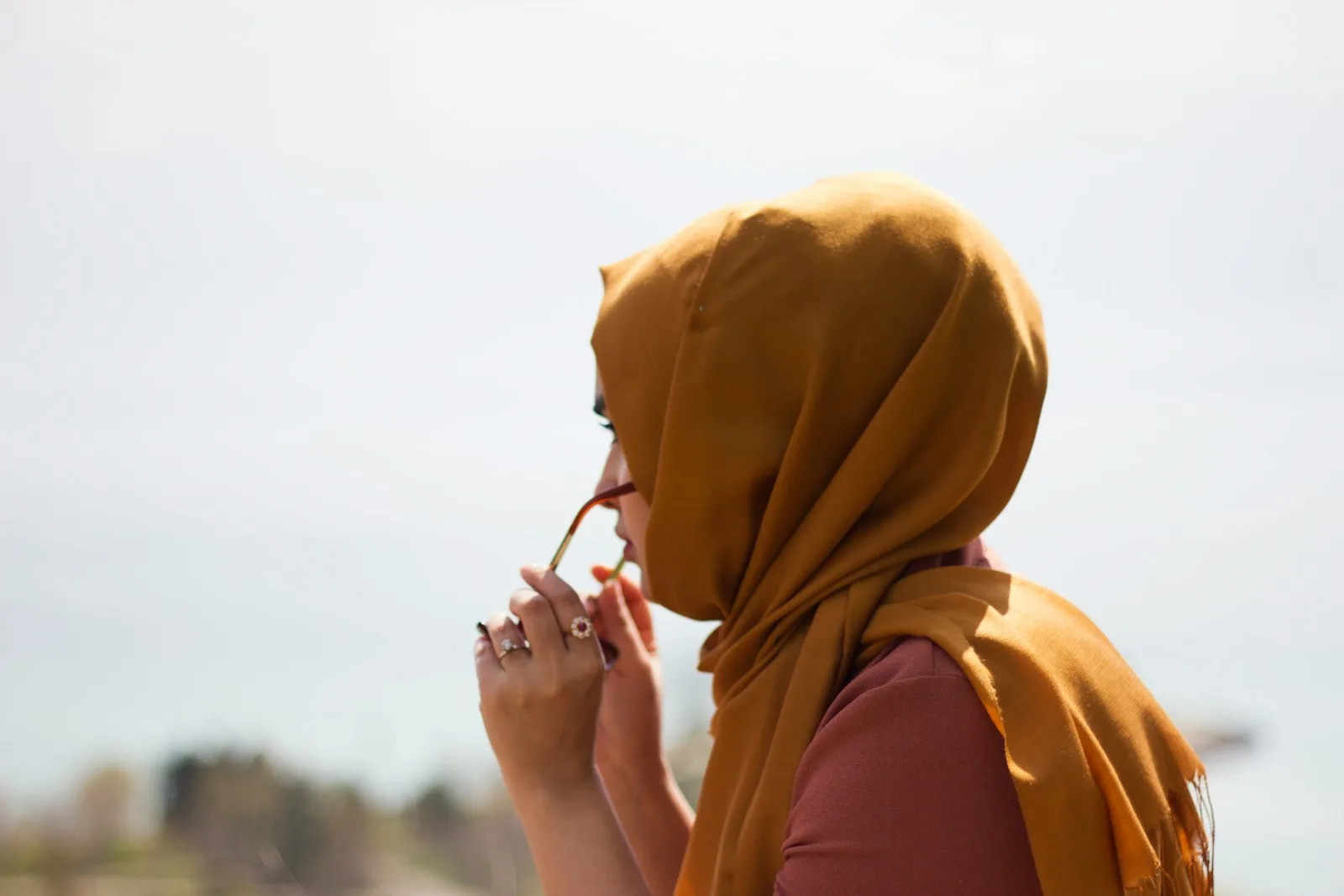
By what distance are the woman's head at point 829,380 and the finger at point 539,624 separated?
14 centimetres

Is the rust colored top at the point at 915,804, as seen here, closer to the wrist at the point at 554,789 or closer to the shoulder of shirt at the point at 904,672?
the shoulder of shirt at the point at 904,672

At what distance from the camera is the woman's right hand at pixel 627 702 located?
1326 mm

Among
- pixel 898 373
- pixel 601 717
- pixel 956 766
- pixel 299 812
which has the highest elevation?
pixel 898 373

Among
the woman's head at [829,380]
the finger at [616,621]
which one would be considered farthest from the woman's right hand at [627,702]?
the woman's head at [829,380]

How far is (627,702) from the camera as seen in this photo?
1337 millimetres

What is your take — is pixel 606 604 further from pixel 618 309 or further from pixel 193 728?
pixel 193 728

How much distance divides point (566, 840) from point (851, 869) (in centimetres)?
30

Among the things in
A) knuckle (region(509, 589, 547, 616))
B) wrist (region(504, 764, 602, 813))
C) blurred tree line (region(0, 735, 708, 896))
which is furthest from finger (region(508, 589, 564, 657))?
blurred tree line (region(0, 735, 708, 896))

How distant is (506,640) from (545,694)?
0.08m

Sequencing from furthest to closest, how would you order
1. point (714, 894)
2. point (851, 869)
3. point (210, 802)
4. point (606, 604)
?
point (210, 802), point (606, 604), point (714, 894), point (851, 869)

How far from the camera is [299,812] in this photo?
215 centimetres

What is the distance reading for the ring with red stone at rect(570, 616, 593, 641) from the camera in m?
1.03

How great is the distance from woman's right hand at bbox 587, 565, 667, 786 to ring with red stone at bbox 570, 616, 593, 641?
29 cm

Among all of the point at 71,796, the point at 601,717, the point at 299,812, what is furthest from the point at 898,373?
the point at 71,796
